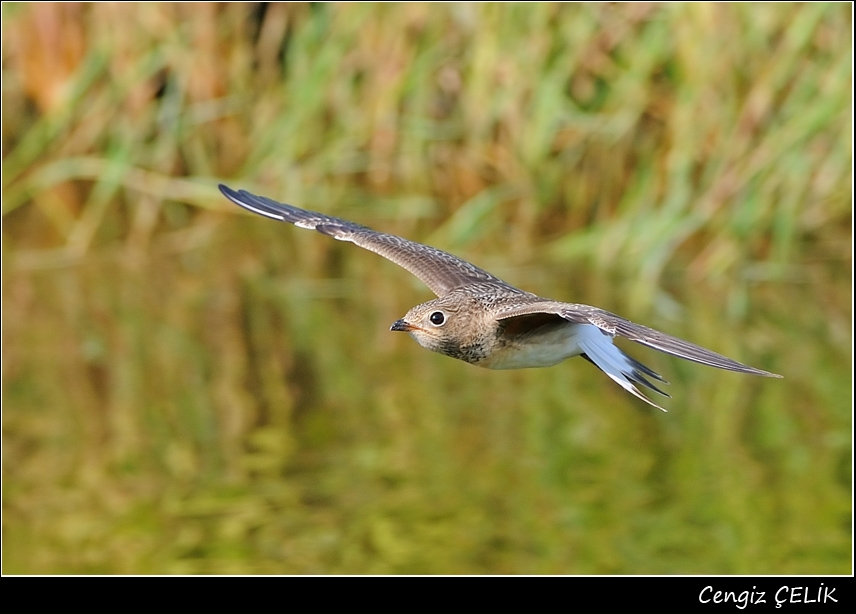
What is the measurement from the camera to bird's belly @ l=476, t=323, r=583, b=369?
20.4 feet

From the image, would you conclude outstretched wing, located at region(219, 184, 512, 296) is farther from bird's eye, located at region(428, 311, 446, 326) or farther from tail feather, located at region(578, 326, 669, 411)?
tail feather, located at region(578, 326, 669, 411)

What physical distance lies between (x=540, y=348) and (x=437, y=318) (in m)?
0.39

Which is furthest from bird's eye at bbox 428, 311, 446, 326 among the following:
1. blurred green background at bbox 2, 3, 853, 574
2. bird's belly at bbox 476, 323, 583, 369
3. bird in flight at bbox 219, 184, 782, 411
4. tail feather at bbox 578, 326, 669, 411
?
blurred green background at bbox 2, 3, 853, 574

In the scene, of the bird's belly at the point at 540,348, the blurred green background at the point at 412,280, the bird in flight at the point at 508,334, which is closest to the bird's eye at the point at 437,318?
the bird in flight at the point at 508,334

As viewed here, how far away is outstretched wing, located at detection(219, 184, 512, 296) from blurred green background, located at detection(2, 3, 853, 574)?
3828 mm

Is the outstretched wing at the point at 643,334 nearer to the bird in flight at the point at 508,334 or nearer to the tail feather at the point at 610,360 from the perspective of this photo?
the bird in flight at the point at 508,334

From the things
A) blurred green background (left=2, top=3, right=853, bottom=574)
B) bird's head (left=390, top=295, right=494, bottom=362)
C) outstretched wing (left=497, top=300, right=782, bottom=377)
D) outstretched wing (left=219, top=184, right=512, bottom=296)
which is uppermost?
blurred green background (left=2, top=3, right=853, bottom=574)

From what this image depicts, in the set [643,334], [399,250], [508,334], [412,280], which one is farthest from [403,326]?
[412,280]

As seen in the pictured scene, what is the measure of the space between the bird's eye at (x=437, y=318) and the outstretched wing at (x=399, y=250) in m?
0.52

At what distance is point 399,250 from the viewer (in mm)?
7215

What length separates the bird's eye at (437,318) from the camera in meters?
6.26
